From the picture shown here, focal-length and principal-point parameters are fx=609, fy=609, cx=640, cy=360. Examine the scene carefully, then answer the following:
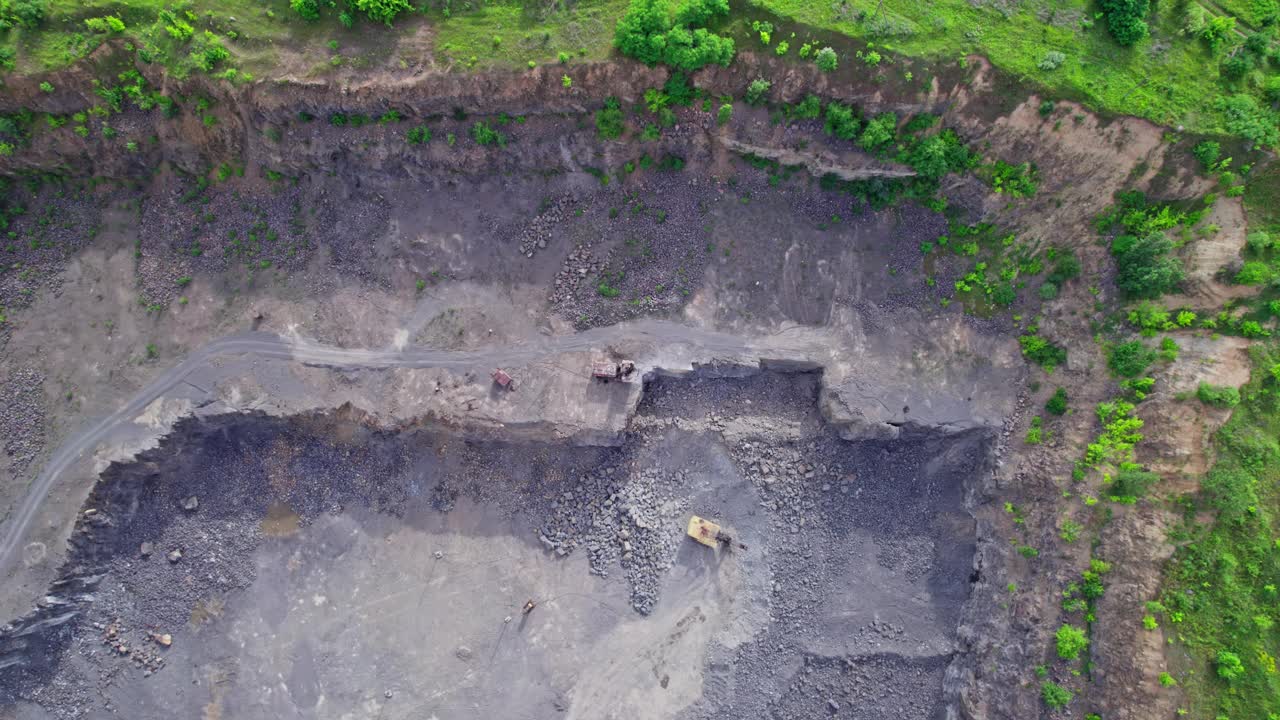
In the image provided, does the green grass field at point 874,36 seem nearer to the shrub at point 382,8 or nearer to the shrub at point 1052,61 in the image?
the shrub at point 1052,61

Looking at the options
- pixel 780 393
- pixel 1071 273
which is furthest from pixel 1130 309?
pixel 780 393

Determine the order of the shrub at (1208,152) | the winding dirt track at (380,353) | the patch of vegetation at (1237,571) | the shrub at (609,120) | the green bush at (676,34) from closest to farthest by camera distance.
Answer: the patch of vegetation at (1237,571) < the shrub at (1208,152) < the green bush at (676,34) < the shrub at (609,120) < the winding dirt track at (380,353)

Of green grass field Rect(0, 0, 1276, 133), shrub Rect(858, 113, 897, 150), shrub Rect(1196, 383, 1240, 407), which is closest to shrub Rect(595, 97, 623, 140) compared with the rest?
green grass field Rect(0, 0, 1276, 133)

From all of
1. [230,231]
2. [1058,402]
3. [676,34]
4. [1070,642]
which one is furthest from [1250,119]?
[230,231]

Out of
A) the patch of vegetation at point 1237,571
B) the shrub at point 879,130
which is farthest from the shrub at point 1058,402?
the shrub at point 879,130

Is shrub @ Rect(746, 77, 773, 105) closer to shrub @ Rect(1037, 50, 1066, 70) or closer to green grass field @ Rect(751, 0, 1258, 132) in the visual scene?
green grass field @ Rect(751, 0, 1258, 132)
